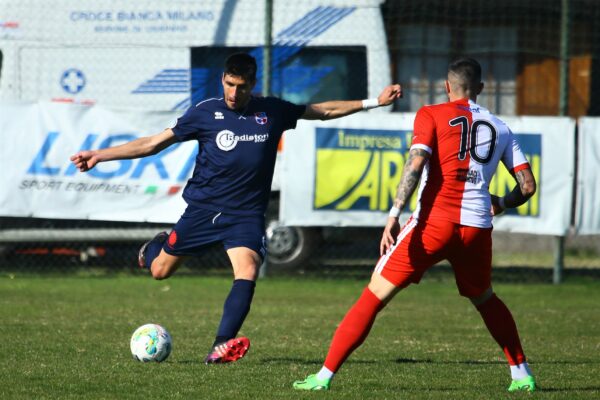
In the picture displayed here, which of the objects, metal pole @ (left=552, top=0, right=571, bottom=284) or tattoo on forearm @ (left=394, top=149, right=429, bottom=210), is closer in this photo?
tattoo on forearm @ (left=394, top=149, right=429, bottom=210)

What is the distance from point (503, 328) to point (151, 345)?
236cm

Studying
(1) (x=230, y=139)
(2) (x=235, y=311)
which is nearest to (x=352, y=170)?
(1) (x=230, y=139)

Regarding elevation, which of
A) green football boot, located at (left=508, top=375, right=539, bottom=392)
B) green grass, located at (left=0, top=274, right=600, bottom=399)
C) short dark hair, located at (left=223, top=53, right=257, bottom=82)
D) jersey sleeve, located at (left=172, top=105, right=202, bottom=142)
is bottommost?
green grass, located at (left=0, top=274, right=600, bottom=399)

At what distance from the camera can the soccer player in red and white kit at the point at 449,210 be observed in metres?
6.43

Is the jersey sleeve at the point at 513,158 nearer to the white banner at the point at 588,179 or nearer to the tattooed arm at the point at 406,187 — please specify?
the tattooed arm at the point at 406,187

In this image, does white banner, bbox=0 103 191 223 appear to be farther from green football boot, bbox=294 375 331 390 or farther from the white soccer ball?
green football boot, bbox=294 375 331 390

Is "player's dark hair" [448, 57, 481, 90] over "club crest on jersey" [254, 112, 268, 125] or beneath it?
over

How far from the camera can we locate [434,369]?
7590 millimetres

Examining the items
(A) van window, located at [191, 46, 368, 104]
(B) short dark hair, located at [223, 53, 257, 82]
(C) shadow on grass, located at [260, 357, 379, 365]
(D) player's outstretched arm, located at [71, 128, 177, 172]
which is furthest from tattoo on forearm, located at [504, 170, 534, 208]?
(A) van window, located at [191, 46, 368, 104]

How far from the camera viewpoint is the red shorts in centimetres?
648

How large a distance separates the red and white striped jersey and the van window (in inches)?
315

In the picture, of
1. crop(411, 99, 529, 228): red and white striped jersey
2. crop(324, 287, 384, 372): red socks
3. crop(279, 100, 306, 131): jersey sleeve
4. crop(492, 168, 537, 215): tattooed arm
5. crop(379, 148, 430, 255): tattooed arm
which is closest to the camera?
crop(379, 148, 430, 255): tattooed arm

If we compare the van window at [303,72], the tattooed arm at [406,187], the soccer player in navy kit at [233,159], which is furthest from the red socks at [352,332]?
the van window at [303,72]

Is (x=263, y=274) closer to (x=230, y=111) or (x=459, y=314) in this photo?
(x=459, y=314)
